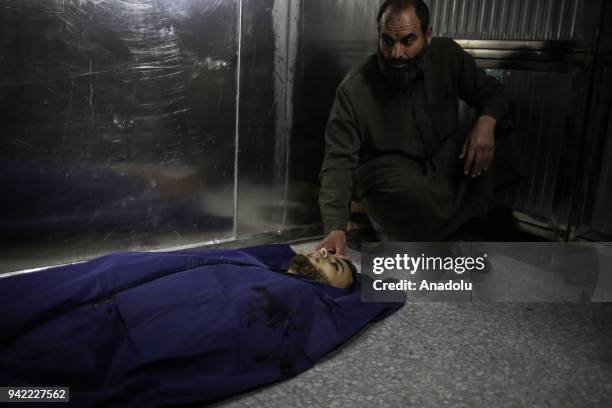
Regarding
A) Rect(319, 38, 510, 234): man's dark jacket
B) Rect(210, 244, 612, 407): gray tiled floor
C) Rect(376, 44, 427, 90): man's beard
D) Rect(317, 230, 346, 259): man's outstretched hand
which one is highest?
Rect(376, 44, 427, 90): man's beard

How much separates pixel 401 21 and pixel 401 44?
10 centimetres

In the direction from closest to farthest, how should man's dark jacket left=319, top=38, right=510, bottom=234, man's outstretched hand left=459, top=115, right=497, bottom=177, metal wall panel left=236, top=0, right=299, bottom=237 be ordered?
man's outstretched hand left=459, top=115, right=497, bottom=177
man's dark jacket left=319, top=38, right=510, bottom=234
metal wall panel left=236, top=0, right=299, bottom=237

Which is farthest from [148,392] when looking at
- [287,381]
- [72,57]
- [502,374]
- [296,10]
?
[296,10]

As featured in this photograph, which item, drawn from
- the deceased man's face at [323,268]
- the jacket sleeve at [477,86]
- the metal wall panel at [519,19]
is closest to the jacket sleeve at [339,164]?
the deceased man's face at [323,268]

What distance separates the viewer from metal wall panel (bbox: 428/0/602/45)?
277 cm

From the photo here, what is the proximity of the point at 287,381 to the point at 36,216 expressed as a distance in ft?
4.52

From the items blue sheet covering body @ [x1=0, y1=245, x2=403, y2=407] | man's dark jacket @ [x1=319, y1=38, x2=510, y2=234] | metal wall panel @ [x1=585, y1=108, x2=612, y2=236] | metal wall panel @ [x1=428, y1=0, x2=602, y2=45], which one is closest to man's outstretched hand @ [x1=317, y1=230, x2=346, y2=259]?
Answer: blue sheet covering body @ [x1=0, y1=245, x2=403, y2=407]

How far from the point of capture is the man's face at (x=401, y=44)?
8.60 feet

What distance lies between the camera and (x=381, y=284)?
8.73 feet

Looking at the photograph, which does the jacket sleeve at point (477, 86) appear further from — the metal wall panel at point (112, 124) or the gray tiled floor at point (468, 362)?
the metal wall panel at point (112, 124)

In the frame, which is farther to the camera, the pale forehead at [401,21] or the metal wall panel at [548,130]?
the metal wall panel at [548,130]

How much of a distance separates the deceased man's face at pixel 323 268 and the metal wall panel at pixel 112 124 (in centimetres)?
88

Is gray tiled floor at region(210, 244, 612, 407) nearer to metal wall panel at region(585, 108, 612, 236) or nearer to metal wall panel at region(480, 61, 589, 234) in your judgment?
metal wall panel at region(585, 108, 612, 236)

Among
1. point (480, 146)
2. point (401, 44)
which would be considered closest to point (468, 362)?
point (480, 146)
